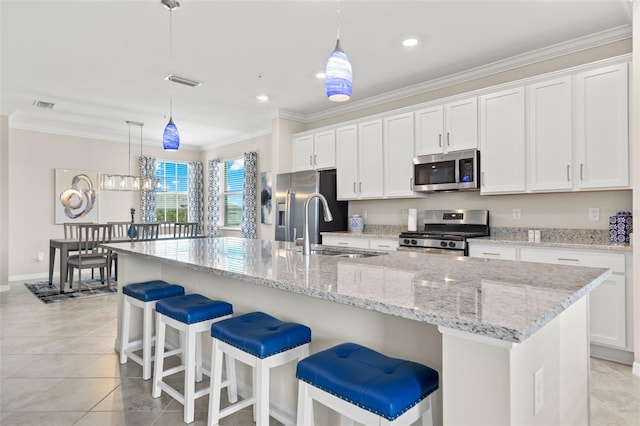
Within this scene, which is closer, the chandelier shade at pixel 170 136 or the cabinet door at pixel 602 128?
the cabinet door at pixel 602 128

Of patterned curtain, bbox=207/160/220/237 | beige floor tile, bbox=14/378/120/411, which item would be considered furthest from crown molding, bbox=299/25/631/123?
beige floor tile, bbox=14/378/120/411

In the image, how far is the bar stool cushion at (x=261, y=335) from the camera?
5.23 feet

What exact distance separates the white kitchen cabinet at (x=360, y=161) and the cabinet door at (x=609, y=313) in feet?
8.03

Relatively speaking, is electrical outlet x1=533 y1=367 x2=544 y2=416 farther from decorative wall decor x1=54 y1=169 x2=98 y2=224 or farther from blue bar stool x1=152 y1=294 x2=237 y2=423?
decorative wall decor x1=54 y1=169 x2=98 y2=224

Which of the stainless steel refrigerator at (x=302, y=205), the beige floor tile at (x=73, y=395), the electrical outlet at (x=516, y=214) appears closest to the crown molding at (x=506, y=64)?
the stainless steel refrigerator at (x=302, y=205)

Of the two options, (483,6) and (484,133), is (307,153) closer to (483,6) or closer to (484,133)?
(484,133)

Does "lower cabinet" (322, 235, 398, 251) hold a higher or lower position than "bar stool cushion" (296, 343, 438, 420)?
higher

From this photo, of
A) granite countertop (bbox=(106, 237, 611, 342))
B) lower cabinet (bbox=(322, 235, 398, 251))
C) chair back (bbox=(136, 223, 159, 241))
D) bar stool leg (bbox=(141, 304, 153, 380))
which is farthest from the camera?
chair back (bbox=(136, 223, 159, 241))

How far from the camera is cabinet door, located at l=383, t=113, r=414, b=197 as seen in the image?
445cm

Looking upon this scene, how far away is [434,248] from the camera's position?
3.90 m

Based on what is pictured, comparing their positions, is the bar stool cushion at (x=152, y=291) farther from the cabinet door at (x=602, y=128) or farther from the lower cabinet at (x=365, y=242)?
the cabinet door at (x=602, y=128)

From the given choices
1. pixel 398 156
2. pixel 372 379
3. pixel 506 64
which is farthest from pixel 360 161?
pixel 372 379

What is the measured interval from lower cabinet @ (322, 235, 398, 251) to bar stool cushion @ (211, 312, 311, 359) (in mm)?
2732

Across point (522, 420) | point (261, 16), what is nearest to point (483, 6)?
point (261, 16)
